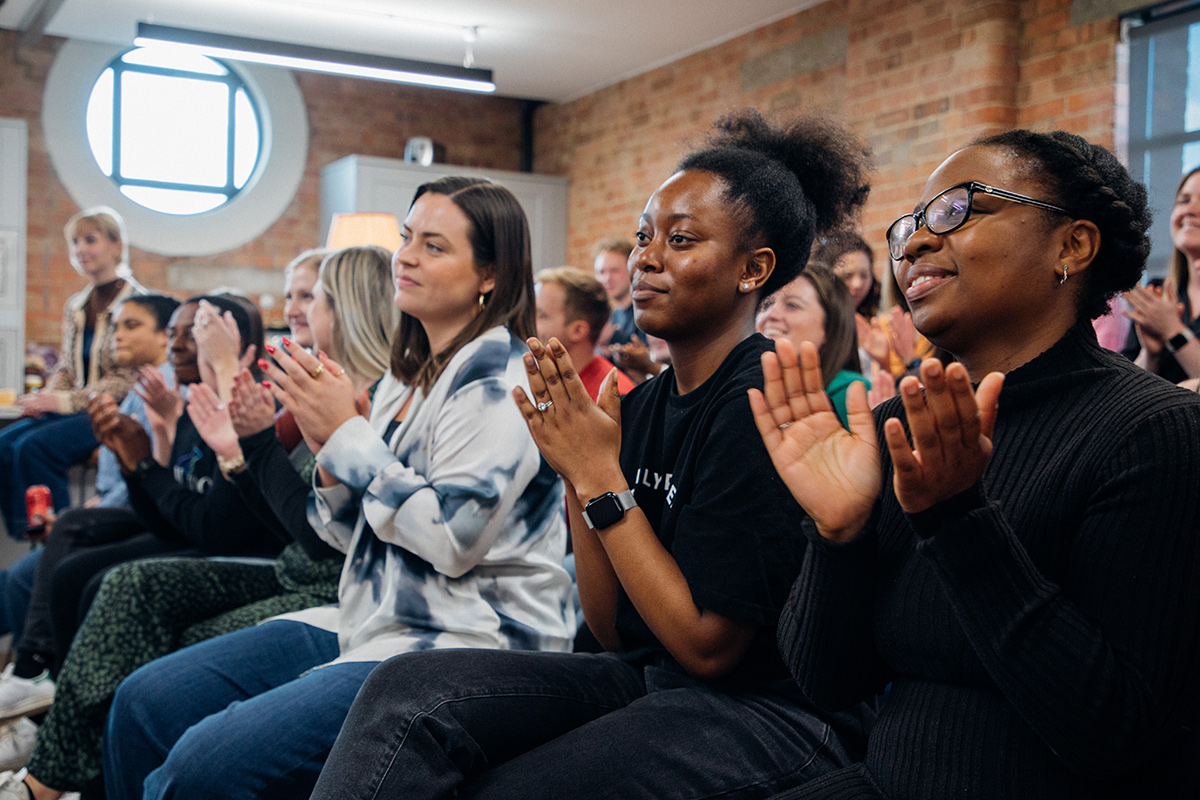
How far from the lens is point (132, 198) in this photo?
6.88 m

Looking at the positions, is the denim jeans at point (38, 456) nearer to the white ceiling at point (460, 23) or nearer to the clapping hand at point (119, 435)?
the clapping hand at point (119, 435)

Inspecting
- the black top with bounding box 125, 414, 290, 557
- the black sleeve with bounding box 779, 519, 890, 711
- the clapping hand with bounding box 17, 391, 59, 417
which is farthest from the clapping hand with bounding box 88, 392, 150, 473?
the black sleeve with bounding box 779, 519, 890, 711

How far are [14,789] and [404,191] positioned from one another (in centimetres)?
553

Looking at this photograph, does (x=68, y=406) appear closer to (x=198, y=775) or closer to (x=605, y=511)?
(x=198, y=775)

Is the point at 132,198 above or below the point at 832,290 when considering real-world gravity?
above

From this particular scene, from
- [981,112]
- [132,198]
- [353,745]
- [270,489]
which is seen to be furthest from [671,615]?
[132,198]

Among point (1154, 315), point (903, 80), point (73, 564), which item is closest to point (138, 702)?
point (73, 564)

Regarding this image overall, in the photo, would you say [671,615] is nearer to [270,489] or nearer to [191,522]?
[270,489]

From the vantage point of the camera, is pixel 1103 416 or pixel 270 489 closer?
pixel 1103 416

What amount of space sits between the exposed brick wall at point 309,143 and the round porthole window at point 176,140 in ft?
0.24

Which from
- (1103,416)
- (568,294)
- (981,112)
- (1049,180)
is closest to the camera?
(1103,416)

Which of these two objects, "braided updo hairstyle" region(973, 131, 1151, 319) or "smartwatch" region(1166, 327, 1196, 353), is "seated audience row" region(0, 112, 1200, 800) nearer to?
"braided updo hairstyle" region(973, 131, 1151, 319)

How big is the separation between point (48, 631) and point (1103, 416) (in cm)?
274

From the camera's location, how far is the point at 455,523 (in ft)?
5.11
